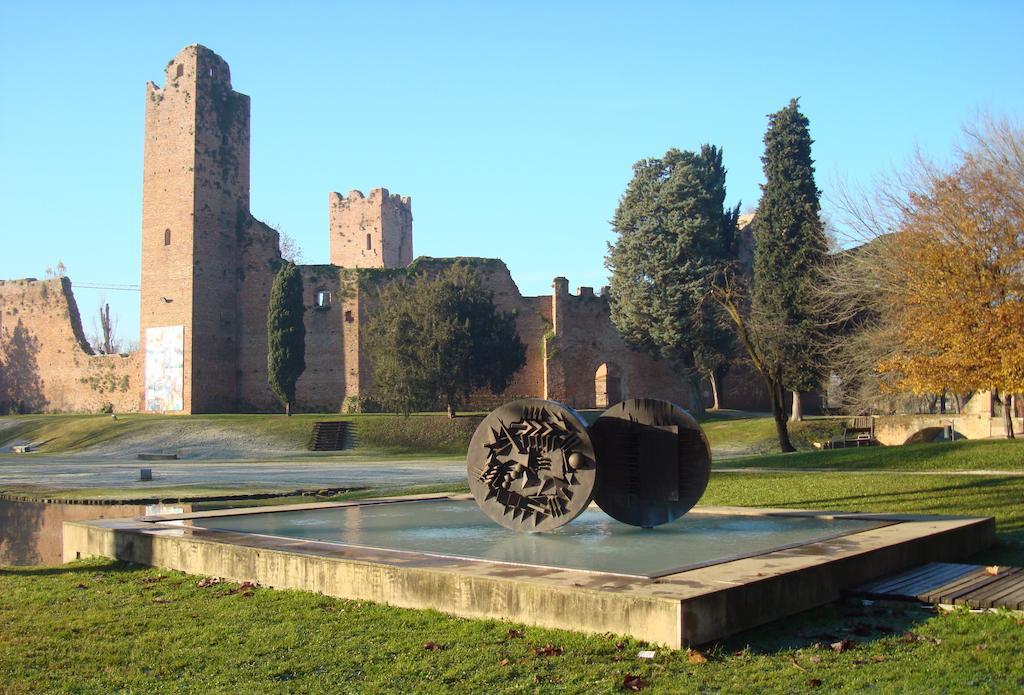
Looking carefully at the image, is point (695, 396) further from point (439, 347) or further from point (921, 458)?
point (921, 458)

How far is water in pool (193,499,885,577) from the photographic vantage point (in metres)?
7.22

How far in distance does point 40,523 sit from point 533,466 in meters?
8.11

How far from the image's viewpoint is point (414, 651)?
560 centimetres

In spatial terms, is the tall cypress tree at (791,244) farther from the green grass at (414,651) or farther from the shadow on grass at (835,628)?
the green grass at (414,651)

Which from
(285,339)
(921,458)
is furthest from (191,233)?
(921,458)

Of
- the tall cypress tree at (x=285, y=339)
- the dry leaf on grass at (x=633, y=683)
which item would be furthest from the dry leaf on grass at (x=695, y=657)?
the tall cypress tree at (x=285, y=339)

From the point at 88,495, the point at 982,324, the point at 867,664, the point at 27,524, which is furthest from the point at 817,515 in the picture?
the point at 88,495

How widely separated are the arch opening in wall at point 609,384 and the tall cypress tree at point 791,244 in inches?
513

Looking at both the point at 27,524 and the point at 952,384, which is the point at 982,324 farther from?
the point at 27,524

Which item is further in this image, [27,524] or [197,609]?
[27,524]

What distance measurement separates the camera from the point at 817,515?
32.9 ft

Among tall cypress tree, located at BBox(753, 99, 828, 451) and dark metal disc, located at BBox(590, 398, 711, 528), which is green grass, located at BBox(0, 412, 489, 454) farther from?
dark metal disc, located at BBox(590, 398, 711, 528)

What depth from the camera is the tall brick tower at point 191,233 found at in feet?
133

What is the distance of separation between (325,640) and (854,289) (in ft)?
68.5
